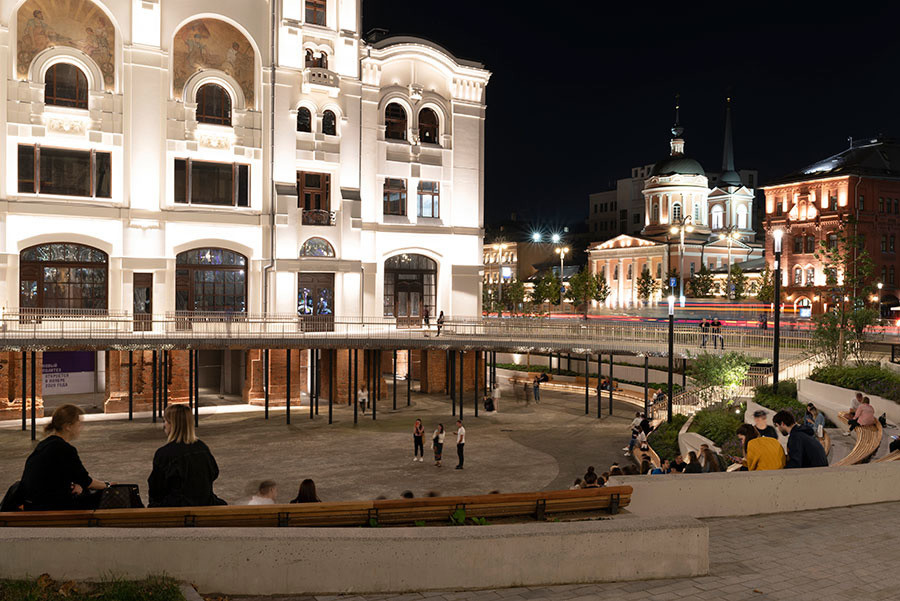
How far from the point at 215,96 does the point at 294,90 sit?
404 centimetres

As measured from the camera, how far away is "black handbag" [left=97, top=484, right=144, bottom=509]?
898 centimetres

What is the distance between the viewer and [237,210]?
41.3 metres

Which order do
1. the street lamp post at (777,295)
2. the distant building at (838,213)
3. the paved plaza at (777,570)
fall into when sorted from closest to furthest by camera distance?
the paved plaza at (777,570), the street lamp post at (777,295), the distant building at (838,213)

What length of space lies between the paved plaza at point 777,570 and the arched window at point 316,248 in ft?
110

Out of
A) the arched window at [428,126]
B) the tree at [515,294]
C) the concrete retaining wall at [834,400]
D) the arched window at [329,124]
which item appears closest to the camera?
the concrete retaining wall at [834,400]

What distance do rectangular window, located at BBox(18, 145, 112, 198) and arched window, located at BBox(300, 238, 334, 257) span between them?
384 inches

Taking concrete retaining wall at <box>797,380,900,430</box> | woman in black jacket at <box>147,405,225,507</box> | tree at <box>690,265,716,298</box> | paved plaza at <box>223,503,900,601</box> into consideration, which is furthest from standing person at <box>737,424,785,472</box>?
tree at <box>690,265,716,298</box>

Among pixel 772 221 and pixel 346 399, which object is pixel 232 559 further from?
pixel 772 221

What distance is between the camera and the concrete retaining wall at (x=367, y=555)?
319 inches

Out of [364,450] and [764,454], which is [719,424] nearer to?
[364,450]

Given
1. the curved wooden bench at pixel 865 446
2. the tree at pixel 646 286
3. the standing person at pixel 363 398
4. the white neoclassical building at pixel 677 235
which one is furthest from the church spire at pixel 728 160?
the curved wooden bench at pixel 865 446

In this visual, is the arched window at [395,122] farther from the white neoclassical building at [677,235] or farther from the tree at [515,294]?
the white neoclassical building at [677,235]

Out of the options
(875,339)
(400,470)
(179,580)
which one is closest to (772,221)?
(875,339)

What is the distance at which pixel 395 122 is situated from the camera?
154ft
